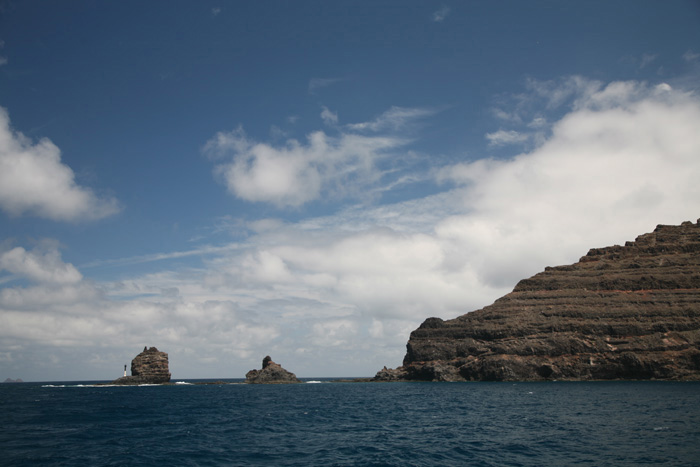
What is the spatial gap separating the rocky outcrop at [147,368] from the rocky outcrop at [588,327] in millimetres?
91749

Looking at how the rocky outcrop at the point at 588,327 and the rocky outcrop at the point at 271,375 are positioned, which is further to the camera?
the rocky outcrop at the point at 271,375

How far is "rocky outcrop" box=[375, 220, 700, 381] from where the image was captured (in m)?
121

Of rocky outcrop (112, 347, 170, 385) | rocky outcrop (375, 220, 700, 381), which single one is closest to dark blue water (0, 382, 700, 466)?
rocky outcrop (375, 220, 700, 381)

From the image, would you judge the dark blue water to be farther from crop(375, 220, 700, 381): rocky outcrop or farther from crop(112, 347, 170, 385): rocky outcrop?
crop(112, 347, 170, 385): rocky outcrop

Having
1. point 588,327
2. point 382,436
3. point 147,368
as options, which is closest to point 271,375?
point 147,368

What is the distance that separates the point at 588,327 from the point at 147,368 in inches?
6436

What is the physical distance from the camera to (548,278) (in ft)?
527

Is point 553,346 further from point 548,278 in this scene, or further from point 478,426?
point 478,426

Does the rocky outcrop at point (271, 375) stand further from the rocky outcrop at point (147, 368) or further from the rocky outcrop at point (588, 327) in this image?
the rocky outcrop at point (588, 327)

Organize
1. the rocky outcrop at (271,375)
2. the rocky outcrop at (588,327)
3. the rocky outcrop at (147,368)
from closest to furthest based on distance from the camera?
the rocky outcrop at (588,327), the rocky outcrop at (147,368), the rocky outcrop at (271,375)

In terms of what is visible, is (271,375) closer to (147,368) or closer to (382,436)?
(147,368)

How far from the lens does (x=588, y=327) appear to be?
13125 cm

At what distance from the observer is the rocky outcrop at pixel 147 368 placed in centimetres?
17638

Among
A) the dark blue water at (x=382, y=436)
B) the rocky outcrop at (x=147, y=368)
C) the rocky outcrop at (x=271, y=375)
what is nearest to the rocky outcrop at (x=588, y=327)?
the rocky outcrop at (x=271, y=375)
